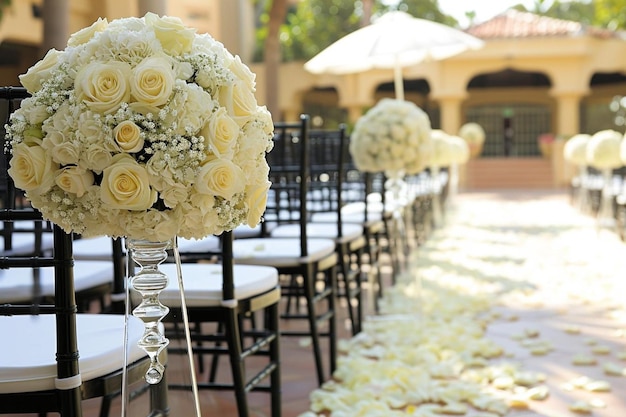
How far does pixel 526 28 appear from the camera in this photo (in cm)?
2520

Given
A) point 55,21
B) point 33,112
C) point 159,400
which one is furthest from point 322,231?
point 55,21

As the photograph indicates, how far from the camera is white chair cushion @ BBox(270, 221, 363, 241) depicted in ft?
14.6

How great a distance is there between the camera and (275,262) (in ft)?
11.8

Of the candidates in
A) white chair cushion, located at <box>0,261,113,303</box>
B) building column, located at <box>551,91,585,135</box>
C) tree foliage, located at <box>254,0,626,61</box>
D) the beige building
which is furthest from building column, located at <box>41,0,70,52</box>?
building column, located at <box>551,91,585,135</box>

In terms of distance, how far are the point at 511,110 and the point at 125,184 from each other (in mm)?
29773

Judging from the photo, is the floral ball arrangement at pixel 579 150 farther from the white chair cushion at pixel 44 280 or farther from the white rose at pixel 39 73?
the white rose at pixel 39 73

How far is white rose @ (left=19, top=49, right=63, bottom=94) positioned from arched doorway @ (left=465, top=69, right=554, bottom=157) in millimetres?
29187

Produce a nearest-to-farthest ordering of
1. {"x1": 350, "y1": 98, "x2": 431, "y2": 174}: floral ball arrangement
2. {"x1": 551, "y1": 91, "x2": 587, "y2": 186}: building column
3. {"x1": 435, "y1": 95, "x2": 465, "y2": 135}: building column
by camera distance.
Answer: {"x1": 350, "y1": 98, "x2": 431, "y2": 174}: floral ball arrangement
{"x1": 551, "y1": 91, "x2": 587, "y2": 186}: building column
{"x1": 435, "y1": 95, "x2": 465, "y2": 135}: building column

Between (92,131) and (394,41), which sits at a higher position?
(394,41)

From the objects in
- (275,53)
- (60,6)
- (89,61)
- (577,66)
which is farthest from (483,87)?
(89,61)

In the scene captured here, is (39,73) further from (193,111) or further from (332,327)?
(332,327)

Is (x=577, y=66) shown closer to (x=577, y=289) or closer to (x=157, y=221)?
(x=577, y=289)

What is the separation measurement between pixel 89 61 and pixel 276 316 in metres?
1.68

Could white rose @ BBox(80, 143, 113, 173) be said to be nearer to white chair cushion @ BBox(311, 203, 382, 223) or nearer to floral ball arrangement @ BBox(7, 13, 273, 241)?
floral ball arrangement @ BBox(7, 13, 273, 241)
